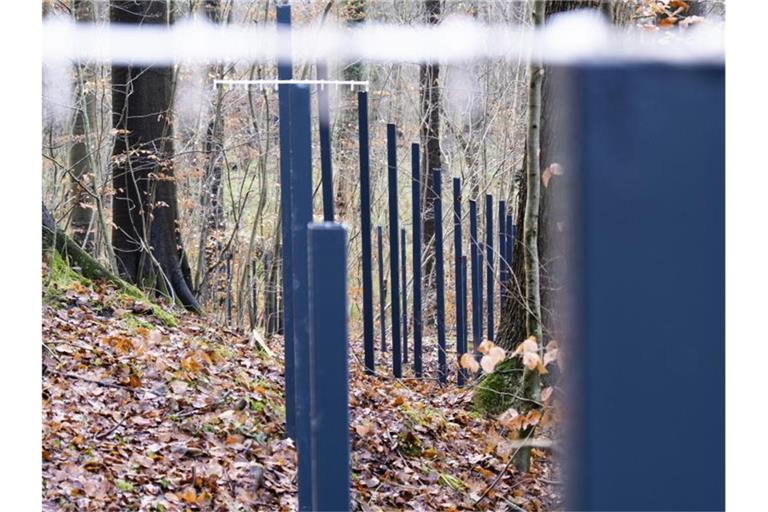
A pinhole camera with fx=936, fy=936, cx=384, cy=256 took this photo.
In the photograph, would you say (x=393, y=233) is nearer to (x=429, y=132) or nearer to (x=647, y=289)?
(x=647, y=289)

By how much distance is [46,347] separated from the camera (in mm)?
4363

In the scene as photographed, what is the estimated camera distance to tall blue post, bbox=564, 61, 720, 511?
73cm

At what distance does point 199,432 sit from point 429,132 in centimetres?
813

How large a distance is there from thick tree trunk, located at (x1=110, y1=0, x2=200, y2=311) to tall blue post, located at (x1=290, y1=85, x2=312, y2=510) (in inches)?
154

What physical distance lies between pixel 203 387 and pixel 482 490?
143 cm

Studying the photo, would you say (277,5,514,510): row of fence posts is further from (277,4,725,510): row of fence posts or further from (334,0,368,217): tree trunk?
(334,0,368,217): tree trunk

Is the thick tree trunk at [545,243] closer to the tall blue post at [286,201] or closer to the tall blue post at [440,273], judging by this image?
the tall blue post at [286,201]

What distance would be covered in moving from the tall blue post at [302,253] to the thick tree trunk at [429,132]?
8268mm

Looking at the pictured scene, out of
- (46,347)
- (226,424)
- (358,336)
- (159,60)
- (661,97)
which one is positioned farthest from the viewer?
(358,336)

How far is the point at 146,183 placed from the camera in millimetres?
7121

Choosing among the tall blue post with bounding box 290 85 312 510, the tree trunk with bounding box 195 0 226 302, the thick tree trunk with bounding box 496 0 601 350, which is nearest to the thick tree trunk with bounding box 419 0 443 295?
the tree trunk with bounding box 195 0 226 302

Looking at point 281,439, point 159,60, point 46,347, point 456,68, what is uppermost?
point 456,68

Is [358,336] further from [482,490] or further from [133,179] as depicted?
[482,490]

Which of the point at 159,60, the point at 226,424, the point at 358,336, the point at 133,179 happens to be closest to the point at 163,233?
the point at 133,179
